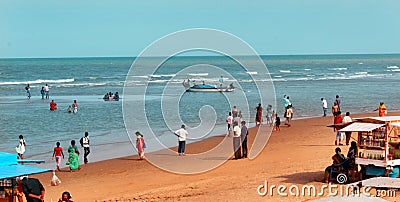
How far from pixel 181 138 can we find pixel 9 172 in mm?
10059

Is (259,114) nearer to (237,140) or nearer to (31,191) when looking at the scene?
(237,140)

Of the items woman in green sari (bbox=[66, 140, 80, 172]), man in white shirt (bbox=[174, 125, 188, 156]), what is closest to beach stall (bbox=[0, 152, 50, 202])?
woman in green sari (bbox=[66, 140, 80, 172])

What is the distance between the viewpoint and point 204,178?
17484mm

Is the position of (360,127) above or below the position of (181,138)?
above

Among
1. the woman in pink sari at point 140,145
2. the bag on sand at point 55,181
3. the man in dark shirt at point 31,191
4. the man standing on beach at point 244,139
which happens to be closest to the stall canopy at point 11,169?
the man in dark shirt at point 31,191

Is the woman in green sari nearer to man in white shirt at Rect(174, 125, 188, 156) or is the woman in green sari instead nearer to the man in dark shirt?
man in white shirt at Rect(174, 125, 188, 156)

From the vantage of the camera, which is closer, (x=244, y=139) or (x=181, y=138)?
(x=244, y=139)

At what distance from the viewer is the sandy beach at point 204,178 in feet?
49.6

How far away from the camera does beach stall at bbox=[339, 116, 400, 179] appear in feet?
47.4

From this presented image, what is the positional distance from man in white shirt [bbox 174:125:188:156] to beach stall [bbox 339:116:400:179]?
7.28m

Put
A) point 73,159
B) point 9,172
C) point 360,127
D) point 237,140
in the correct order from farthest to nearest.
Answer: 1. point 237,140
2. point 73,159
3. point 360,127
4. point 9,172

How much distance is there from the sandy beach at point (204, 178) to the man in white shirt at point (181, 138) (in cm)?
77

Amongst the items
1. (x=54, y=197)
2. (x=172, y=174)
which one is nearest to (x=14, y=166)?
(x=54, y=197)

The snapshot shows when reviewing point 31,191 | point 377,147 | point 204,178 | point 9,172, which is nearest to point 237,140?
point 204,178
